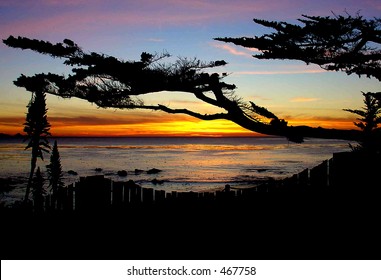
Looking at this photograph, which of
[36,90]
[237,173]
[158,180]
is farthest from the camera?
[237,173]

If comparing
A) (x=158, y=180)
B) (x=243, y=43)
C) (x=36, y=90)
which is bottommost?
(x=158, y=180)

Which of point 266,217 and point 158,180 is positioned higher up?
point 266,217

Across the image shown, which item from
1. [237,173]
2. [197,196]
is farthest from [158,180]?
[197,196]

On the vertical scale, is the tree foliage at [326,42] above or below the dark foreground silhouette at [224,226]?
above

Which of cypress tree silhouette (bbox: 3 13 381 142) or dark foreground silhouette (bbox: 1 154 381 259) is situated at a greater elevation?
cypress tree silhouette (bbox: 3 13 381 142)

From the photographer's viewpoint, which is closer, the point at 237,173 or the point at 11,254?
the point at 11,254

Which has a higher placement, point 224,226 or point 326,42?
point 326,42

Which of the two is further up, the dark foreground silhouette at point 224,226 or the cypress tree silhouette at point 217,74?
the cypress tree silhouette at point 217,74

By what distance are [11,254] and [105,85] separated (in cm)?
314

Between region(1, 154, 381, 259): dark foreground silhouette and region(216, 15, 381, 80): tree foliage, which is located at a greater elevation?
region(216, 15, 381, 80): tree foliage
